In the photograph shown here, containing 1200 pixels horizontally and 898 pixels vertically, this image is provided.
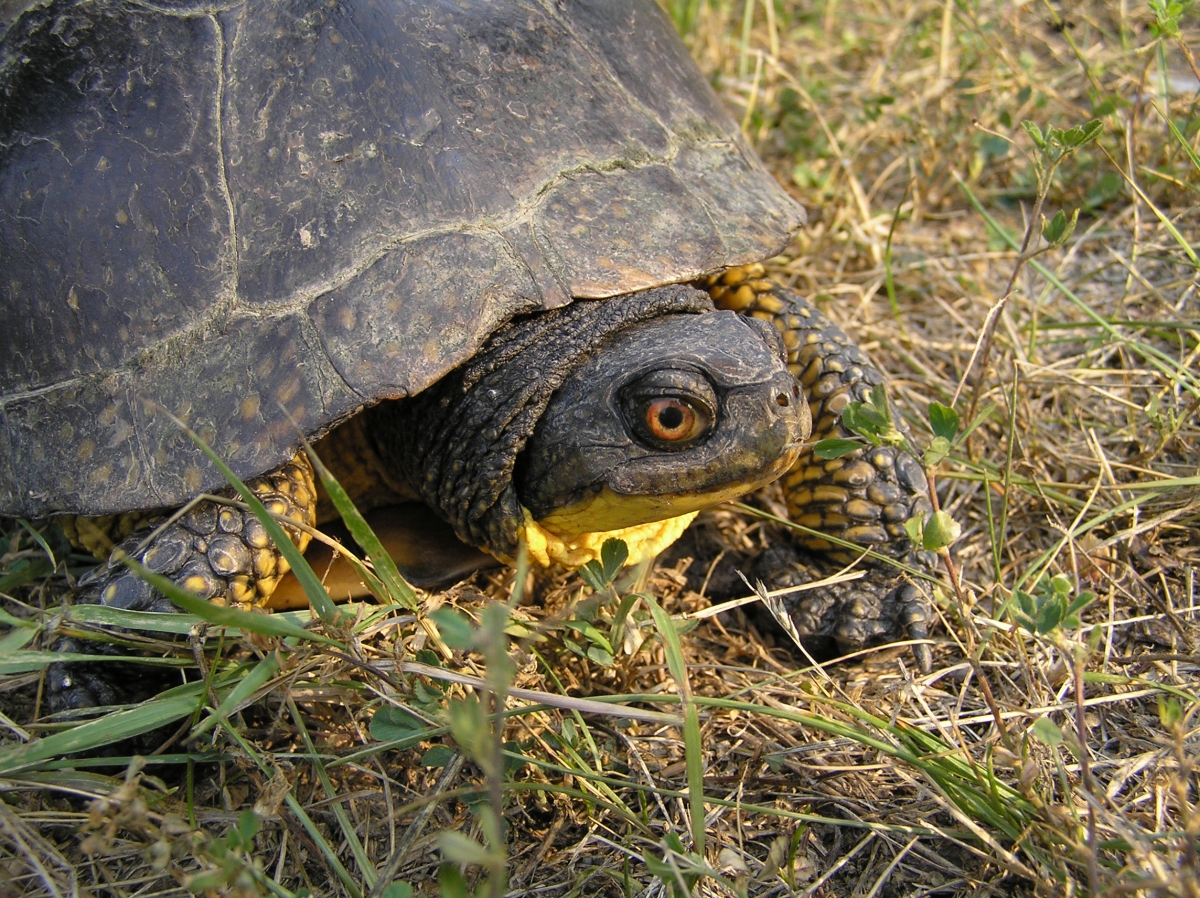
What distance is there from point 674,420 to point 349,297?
0.77 m

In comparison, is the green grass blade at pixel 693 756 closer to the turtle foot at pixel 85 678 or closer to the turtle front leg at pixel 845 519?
the turtle front leg at pixel 845 519

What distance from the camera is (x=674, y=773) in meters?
1.89

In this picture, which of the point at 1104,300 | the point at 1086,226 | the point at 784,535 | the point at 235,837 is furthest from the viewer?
the point at 1086,226

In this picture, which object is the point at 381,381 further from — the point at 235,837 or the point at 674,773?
the point at 674,773

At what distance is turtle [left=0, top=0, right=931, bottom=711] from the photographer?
73.7 inches

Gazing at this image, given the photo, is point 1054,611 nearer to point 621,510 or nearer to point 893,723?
point 893,723

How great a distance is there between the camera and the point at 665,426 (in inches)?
72.7

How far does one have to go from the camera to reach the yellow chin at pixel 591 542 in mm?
2113

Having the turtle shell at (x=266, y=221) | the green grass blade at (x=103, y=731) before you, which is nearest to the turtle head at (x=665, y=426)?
the turtle shell at (x=266, y=221)

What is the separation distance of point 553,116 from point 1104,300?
7.23ft

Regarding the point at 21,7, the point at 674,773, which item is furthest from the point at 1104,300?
the point at 21,7

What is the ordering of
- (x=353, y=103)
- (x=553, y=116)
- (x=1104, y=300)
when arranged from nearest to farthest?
(x=353, y=103), (x=553, y=116), (x=1104, y=300)

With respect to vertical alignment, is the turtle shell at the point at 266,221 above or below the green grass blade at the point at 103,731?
above

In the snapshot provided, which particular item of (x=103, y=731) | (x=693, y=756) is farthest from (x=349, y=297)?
(x=693, y=756)
